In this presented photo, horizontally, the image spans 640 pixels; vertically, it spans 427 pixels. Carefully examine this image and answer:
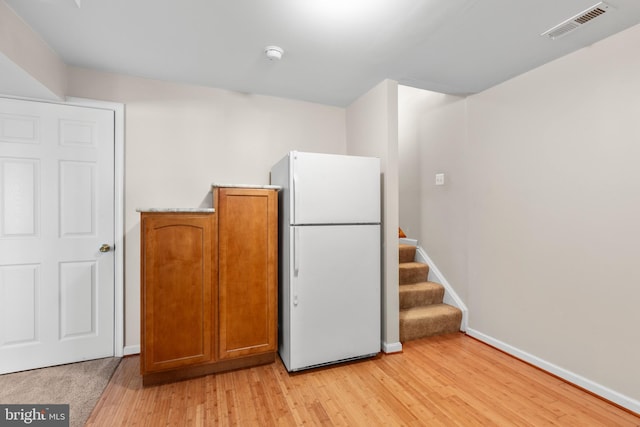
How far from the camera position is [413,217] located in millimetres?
3766

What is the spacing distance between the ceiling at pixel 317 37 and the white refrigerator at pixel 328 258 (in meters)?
0.78

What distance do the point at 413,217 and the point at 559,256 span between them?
164 cm

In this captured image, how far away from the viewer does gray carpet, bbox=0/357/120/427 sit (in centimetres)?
192

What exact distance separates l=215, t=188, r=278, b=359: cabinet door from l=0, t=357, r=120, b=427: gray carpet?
33.6 inches

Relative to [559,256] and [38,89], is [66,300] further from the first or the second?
[559,256]

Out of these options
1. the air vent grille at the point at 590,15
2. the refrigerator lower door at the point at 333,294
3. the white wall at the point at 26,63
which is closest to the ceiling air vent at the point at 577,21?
the air vent grille at the point at 590,15

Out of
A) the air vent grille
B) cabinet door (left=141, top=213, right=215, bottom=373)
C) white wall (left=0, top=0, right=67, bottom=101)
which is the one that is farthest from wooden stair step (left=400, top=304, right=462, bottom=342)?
white wall (left=0, top=0, right=67, bottom=101)

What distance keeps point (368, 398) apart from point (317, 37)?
8.06ft

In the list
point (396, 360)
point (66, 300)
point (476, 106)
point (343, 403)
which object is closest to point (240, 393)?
point (343, 403)

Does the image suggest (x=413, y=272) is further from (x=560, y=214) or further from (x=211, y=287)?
(x=211, y=287)

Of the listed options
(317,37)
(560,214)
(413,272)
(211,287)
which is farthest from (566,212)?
(211,287)

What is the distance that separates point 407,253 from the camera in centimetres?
362

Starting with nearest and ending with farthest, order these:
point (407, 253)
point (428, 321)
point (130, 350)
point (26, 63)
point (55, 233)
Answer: point (26, 63)
point (55, 233)
point (130, 350)
point (428, 321)
point (407, 253)

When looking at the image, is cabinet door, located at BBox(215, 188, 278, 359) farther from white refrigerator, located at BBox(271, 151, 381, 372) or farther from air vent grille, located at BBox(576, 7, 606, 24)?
air vent grille, located at BBox(576, 7, 606, 24)
